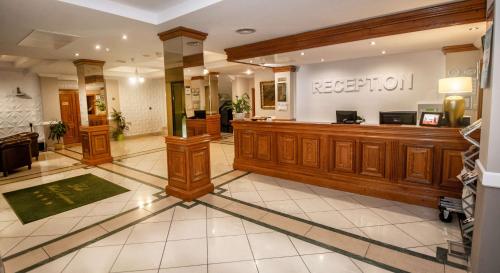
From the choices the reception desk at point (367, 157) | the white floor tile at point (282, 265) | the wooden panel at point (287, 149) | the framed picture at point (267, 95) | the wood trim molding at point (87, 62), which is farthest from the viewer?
the framed picture at point (267, 95)

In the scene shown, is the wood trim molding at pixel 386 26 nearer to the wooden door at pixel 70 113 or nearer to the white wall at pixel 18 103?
the white wall at pixel 18 103

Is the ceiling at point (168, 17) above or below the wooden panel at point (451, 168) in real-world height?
above

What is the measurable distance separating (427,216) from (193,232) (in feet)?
9.82

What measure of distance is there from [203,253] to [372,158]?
2903 mm

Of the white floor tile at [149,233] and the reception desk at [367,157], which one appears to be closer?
the white floor tile at [149,233]

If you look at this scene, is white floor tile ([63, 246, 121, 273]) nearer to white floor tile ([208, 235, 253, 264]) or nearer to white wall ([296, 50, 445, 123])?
white floor tile ([208, 235, 253, 264])

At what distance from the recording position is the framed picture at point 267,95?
396 inches

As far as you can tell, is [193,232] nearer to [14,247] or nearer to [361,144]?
[14,247]

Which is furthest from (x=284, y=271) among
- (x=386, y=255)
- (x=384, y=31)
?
(x=384, y=31)

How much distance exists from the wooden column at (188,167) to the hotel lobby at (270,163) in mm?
26

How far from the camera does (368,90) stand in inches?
286

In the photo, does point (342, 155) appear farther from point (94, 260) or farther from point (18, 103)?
point (18, 103)

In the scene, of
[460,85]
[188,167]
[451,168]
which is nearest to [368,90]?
[460,85]

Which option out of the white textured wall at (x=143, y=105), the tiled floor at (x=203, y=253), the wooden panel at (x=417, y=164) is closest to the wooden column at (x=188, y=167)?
the tiled floor at (x=203, y=253)
